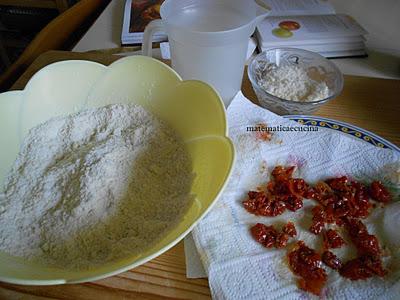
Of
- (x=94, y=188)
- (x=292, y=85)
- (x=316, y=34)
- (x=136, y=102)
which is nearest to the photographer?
(x=94, y=188)

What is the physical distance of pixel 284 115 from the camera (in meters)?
0.76

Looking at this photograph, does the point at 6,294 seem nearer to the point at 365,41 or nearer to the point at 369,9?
the point at 365,41

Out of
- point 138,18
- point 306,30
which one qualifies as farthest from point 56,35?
point 306,30

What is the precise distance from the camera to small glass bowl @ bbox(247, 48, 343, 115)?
73cm

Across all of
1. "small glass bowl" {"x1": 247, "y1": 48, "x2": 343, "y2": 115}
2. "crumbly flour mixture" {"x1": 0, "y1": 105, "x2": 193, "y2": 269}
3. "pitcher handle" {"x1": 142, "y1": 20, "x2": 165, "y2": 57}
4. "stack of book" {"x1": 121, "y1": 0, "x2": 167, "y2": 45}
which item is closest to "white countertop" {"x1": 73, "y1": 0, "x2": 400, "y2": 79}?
"stack of book" {"x1": 121, "y1": 0, "x2": 167, "y2": 45}

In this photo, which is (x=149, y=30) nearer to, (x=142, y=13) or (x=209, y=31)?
(x=209, y=31)

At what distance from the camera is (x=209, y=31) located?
0.71 metres

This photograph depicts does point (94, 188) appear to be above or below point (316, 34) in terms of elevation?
below

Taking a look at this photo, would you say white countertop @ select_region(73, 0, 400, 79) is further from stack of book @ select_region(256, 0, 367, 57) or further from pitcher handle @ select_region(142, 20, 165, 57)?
pitcher handle @ select_region(142, 20, 165, 57)

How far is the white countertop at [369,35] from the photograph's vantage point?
0.93 m

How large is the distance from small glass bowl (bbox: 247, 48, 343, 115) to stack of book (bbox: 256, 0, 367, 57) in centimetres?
10

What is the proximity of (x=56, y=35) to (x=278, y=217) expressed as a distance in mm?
918

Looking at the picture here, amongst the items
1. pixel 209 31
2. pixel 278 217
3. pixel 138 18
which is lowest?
pixel 278 217

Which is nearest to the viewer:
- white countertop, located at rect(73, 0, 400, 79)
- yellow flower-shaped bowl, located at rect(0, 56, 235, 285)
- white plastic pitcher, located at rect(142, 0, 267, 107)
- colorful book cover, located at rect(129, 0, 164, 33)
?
yellow flower-shaped bowl, located at rect(0, 56, 235, 285)
